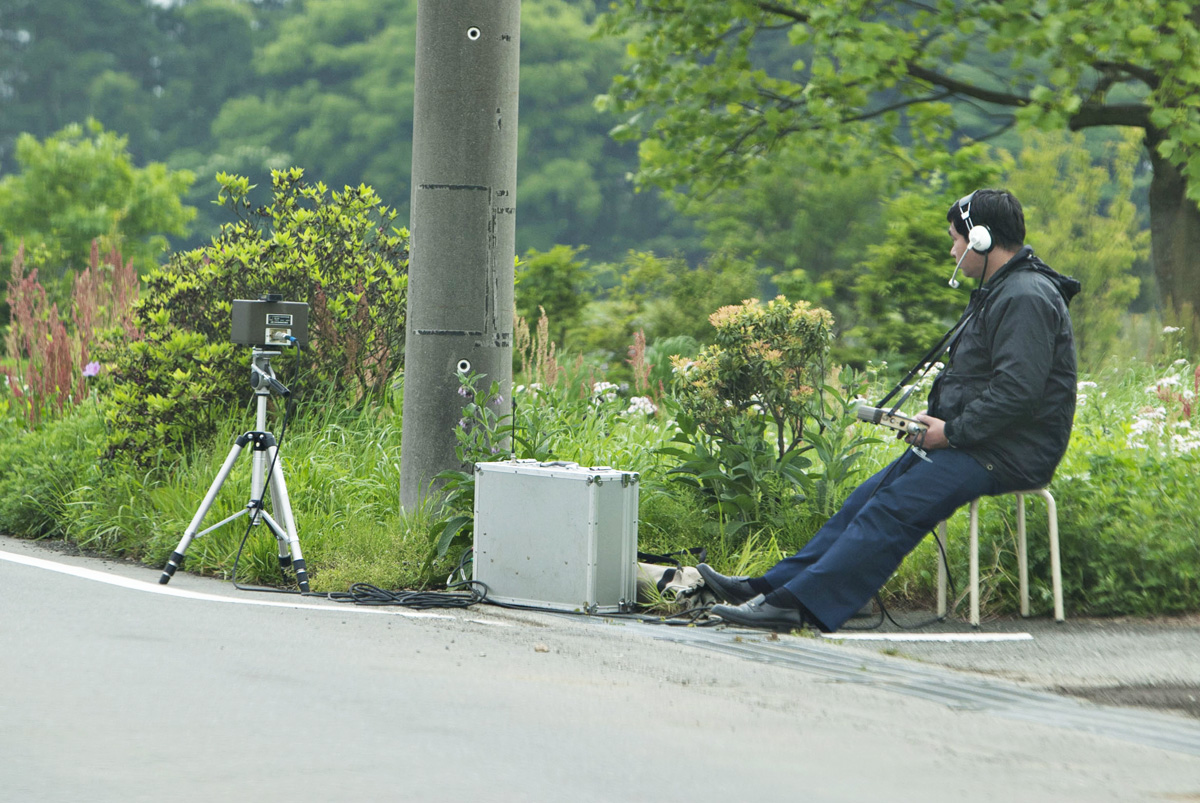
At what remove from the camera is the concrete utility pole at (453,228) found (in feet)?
24.7

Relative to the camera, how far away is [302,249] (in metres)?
9.33

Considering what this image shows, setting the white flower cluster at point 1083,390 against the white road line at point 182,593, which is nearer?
the white road line at point 182,593

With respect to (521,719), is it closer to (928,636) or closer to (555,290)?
(928,636)

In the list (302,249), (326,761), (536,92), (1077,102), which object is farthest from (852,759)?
(536,92)

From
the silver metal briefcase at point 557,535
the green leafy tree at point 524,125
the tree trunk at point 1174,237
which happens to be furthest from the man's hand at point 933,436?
the green leafy tree at point 524,125

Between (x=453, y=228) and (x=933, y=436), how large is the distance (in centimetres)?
287

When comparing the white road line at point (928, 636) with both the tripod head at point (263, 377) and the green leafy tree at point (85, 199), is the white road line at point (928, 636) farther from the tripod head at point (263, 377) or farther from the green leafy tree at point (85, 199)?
the green leafy tree at point (85, 199)

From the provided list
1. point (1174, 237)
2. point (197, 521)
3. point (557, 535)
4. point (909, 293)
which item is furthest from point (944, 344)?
point (909, 293)

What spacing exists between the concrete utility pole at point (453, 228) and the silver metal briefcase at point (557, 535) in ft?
2.79

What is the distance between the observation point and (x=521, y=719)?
4520 mm

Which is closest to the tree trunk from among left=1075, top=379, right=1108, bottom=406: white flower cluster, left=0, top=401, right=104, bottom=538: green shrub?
left=1075, top=379, right=1108, bottom=406: white flower cluster

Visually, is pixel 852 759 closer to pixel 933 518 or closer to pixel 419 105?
pixel 933 518

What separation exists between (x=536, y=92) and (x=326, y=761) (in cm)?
4457

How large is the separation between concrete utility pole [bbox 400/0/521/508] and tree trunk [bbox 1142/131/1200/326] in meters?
9.56
